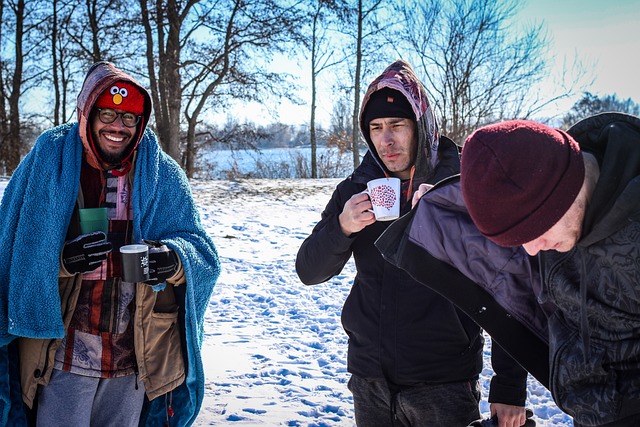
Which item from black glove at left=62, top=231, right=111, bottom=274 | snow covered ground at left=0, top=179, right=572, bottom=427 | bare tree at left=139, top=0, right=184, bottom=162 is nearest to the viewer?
black glove at left=62, top=231, right=111, bottom=274

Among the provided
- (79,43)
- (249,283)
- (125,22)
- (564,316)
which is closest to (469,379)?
(564,316)

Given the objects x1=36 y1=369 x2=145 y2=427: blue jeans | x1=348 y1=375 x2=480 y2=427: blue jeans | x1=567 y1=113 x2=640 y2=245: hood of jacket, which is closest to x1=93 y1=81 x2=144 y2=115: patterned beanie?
x1=36 y1=369 x2=145 y2=427: blue jeans

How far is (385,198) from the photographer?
6.36 feet

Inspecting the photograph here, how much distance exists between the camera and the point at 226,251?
792cm

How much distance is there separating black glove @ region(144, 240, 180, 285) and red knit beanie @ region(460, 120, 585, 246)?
1.42 meters

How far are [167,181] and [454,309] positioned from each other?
1.46 meters

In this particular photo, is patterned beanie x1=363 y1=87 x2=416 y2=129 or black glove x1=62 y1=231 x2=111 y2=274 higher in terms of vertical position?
patterned beanie x1=363 y1=87 x2=416 y2=129

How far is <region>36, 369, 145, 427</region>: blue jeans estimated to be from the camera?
6.89ft

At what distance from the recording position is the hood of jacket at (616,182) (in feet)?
3.60

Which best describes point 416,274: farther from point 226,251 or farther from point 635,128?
point 226,251

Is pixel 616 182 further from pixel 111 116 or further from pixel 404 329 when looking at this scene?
pixel 111 116

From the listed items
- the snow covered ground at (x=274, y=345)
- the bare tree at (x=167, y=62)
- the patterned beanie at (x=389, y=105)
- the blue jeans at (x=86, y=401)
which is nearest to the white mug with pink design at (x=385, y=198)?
the patterned beanie at (x=389, y=105)

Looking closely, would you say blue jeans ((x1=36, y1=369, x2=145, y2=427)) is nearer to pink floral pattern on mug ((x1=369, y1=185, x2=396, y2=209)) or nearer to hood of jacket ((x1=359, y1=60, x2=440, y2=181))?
pink floral pattern on mug ((x1=369, y1=185, x2=396, y2=209))

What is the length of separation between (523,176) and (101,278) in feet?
5.91
